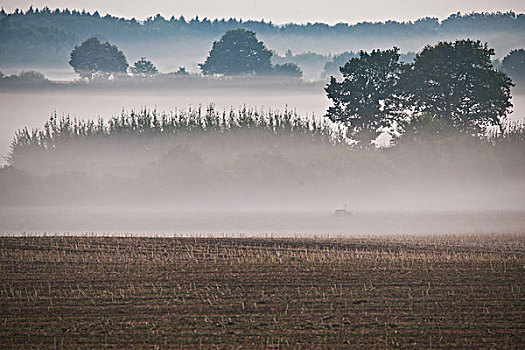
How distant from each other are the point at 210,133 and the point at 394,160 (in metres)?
19.7

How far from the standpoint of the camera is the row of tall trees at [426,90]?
7331cm

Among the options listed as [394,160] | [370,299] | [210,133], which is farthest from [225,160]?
[370,299]

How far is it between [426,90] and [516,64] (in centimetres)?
3045

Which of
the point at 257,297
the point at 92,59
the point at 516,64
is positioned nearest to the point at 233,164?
the point at 92,59

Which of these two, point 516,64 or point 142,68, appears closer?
point 516,64

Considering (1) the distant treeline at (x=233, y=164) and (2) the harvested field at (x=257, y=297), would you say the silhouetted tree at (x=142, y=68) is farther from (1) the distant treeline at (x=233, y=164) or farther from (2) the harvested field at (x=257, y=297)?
(2) the harvested field at (x=257, y=297)

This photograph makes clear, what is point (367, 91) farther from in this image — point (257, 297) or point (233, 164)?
point (257, 297)

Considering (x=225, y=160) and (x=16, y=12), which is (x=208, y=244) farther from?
(x=16, y=12)

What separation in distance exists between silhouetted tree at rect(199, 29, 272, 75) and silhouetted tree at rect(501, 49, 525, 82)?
31.1 m

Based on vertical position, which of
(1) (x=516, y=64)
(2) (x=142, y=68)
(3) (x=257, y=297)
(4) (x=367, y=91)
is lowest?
(3) (x=257, y=297)

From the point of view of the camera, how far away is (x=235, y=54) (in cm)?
9662

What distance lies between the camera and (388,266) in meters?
27.4

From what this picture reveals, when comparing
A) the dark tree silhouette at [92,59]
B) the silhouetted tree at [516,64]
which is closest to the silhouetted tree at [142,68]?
the dark tree silhouette at [92,59]

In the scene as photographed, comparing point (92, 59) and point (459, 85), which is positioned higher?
point (92, 59)
